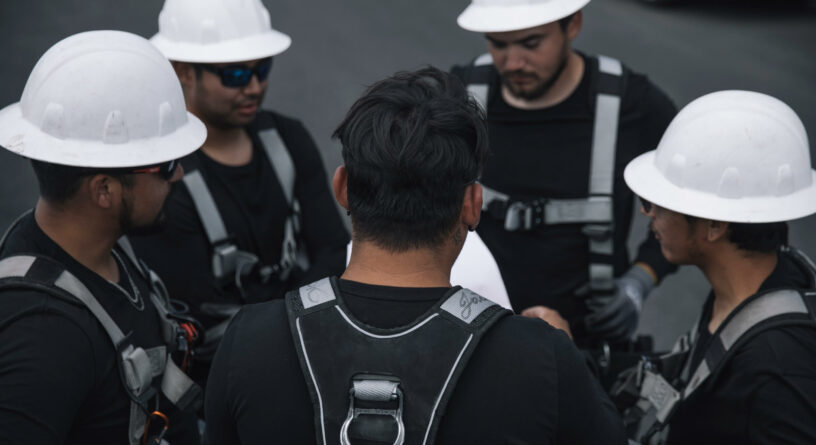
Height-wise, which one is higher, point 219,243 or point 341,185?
point 341,185

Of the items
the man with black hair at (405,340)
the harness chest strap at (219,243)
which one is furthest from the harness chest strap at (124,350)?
the harness chest strap at (219,243)

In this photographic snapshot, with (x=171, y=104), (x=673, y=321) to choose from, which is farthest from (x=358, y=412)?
(x=673, y=321)

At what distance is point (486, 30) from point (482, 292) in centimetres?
143

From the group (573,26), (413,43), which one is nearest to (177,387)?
(573,26)

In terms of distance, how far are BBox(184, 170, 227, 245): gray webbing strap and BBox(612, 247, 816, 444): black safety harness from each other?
1447 millimetres

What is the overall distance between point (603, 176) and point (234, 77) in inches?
56.8

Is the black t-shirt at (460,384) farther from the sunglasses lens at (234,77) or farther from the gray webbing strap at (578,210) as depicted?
the sunglasses lens at (234,77)

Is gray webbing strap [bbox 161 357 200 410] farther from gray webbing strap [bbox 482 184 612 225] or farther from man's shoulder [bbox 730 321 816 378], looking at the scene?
man's shoulder [bbox 730 321 816 378]

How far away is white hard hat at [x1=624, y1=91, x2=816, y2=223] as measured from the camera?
230 cm

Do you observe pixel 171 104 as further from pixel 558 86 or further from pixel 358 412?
pixel 558 86

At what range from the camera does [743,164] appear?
2.31 m

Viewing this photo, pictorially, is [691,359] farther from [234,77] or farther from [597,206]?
[234,77]

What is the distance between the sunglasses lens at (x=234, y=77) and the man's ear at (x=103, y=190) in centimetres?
109

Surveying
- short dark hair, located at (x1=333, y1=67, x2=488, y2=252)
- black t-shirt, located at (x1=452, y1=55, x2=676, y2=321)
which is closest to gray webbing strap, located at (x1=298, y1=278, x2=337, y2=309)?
short dark hair, located at (x1=333, y1=67, x2=488, y2=252)
